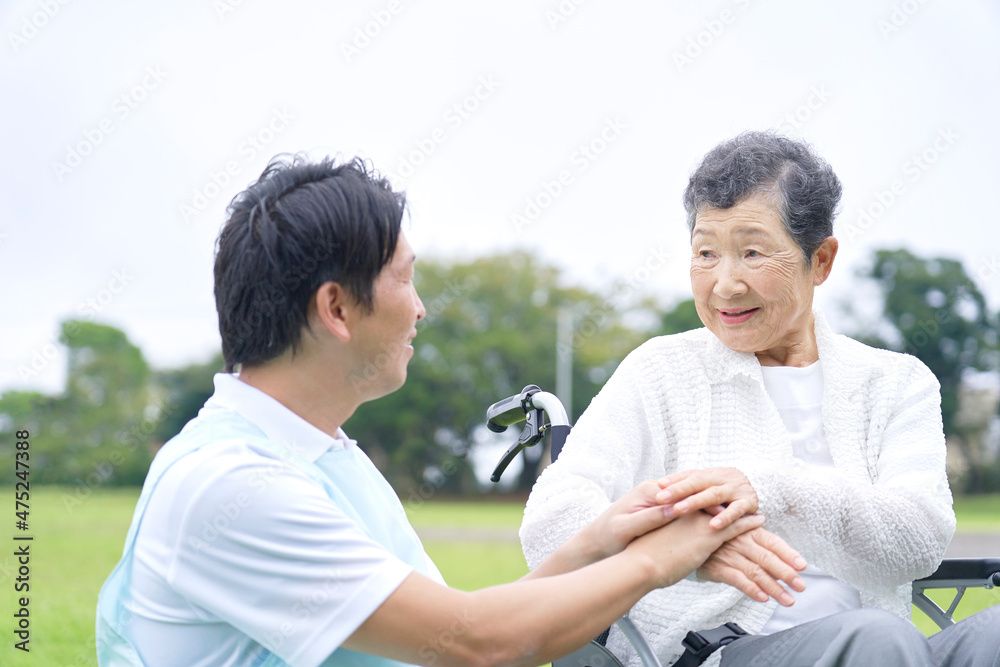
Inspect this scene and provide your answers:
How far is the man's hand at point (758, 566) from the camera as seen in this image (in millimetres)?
1525

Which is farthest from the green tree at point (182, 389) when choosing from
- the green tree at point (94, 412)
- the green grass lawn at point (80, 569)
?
the green grass lawn at point (80, 569)

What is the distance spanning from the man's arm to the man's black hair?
0.47 metres

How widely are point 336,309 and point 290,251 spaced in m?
0.12

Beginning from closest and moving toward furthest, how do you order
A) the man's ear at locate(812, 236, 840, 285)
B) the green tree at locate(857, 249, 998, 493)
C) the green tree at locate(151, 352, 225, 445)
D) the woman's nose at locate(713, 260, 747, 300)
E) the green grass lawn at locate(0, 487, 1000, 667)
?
1. the woman's nose at locate(713, 260, 747, 300)
2. the man's ear at locate(812, 236, 840, 285)
3. the green grass lawn at locate(0, 487, 1000, 667)
4. the green tree at locate(857, 249, 998, 493)
5. the green tree at locate(151, 352, 225, 445)

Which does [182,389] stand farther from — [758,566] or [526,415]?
[758,566]

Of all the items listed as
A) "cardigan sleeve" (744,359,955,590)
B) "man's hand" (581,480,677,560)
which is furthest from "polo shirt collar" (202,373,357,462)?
"cardigan sleeve" (744,359,955,590)

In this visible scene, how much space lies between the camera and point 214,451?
48.6 inches

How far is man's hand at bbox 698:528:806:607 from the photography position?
5.00ft

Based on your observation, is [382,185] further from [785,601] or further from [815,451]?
[815,451]

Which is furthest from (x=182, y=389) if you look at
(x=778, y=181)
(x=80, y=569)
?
(x=778, y=181)

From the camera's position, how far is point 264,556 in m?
1.18

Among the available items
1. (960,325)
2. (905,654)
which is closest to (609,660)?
(905,654)

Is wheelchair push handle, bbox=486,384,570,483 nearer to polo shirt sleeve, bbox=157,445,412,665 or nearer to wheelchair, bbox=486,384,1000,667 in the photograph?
wheelchair, bbox=486,384,1000,667

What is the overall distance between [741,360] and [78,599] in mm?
5040
